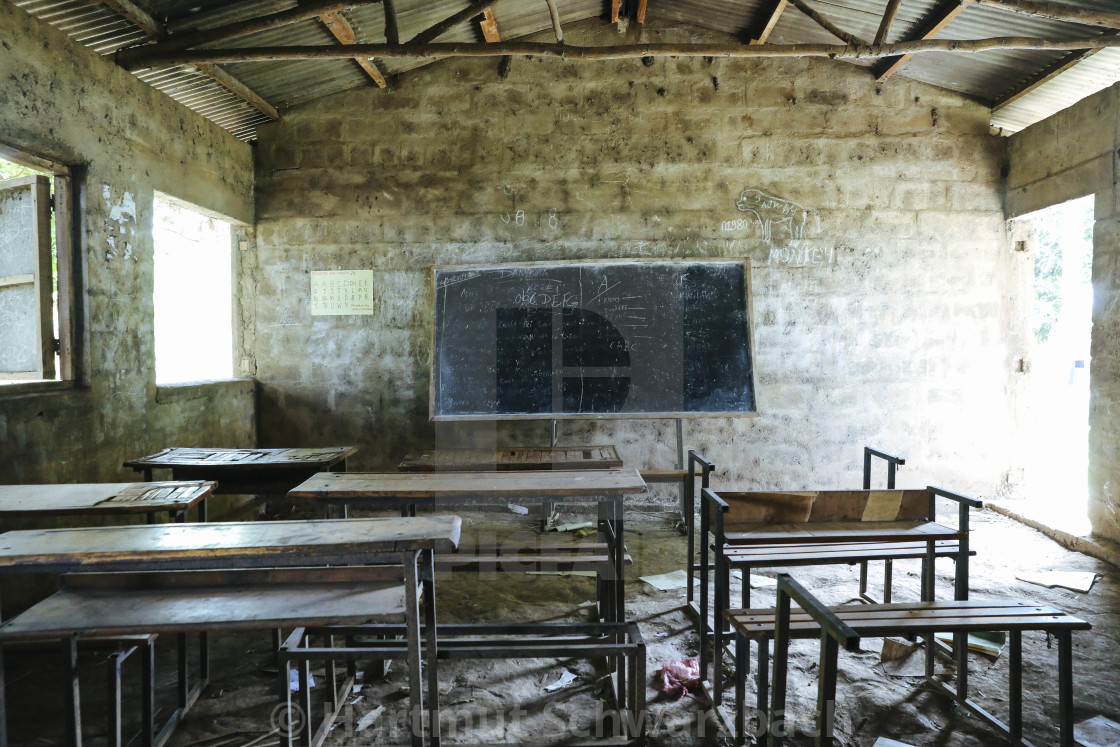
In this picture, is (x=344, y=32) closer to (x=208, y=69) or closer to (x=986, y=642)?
(x=208, y=69)

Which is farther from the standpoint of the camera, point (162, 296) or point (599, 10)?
point (162, 296)

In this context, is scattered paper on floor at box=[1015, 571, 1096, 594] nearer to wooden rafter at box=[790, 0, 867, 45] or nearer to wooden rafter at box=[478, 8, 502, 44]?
wooden rafter at box=[790, 0, 867, 45]

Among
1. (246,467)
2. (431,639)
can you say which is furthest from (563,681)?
(246,467)

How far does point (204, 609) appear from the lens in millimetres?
1787

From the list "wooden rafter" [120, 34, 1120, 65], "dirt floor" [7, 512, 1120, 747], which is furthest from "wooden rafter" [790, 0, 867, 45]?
"dirt floor" [7, 512, 1120, 747]

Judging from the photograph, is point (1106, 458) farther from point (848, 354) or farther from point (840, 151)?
point (840, 151)

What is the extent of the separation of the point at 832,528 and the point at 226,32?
4093mm

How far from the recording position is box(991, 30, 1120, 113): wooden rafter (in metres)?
3.97

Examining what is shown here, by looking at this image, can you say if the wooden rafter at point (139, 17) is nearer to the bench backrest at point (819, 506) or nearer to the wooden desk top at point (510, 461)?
the wooden desk top at point (510, 461)

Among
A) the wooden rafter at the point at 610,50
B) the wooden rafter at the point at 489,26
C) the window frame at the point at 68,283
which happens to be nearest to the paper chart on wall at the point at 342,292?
the wooden rafter at the point at 610,50

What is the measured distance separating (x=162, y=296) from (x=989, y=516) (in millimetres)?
10522

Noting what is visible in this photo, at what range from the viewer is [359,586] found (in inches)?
75.5

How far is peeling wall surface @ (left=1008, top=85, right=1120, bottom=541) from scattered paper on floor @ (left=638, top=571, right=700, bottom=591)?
276cm

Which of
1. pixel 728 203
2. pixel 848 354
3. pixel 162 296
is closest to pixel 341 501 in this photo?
pixel 728 203
